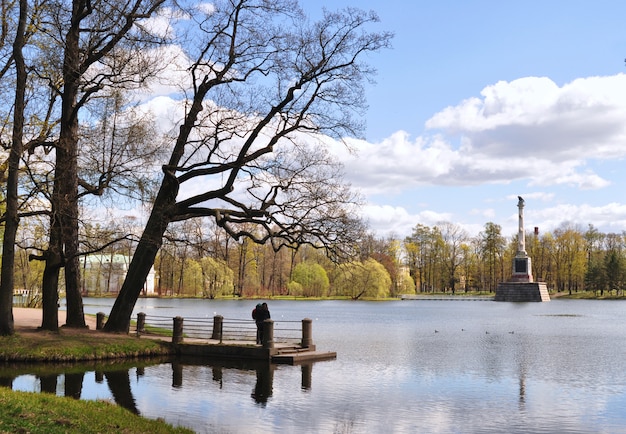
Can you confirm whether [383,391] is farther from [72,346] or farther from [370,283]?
[370,283]

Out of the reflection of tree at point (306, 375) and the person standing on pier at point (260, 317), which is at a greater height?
the person standing on pier at point (260, 317)

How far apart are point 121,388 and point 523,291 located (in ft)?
283

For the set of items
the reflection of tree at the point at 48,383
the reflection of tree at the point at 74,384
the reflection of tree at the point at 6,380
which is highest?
the reflection of tree at the point at 6,380

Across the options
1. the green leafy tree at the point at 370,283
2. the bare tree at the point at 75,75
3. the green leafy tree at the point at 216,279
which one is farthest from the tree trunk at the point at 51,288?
the green leafy tree at the point at 370,283

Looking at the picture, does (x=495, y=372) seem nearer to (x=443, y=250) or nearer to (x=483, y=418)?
(x=483, y=418)

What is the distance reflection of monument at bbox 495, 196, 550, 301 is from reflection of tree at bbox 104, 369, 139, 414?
274 ft

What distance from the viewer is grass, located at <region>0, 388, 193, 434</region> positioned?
9859mm

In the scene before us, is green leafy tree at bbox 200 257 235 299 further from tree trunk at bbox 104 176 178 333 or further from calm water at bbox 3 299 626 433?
tree trunk at bbox 104 176 178 333

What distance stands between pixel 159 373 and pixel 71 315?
23.1ft

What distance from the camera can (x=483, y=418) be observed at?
50.8 feet

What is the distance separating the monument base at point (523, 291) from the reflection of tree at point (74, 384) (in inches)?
3340

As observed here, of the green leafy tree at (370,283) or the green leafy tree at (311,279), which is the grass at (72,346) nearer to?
the green leafy tree at (370,283)

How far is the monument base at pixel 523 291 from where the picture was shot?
9575 cm

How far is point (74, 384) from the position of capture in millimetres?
17703
